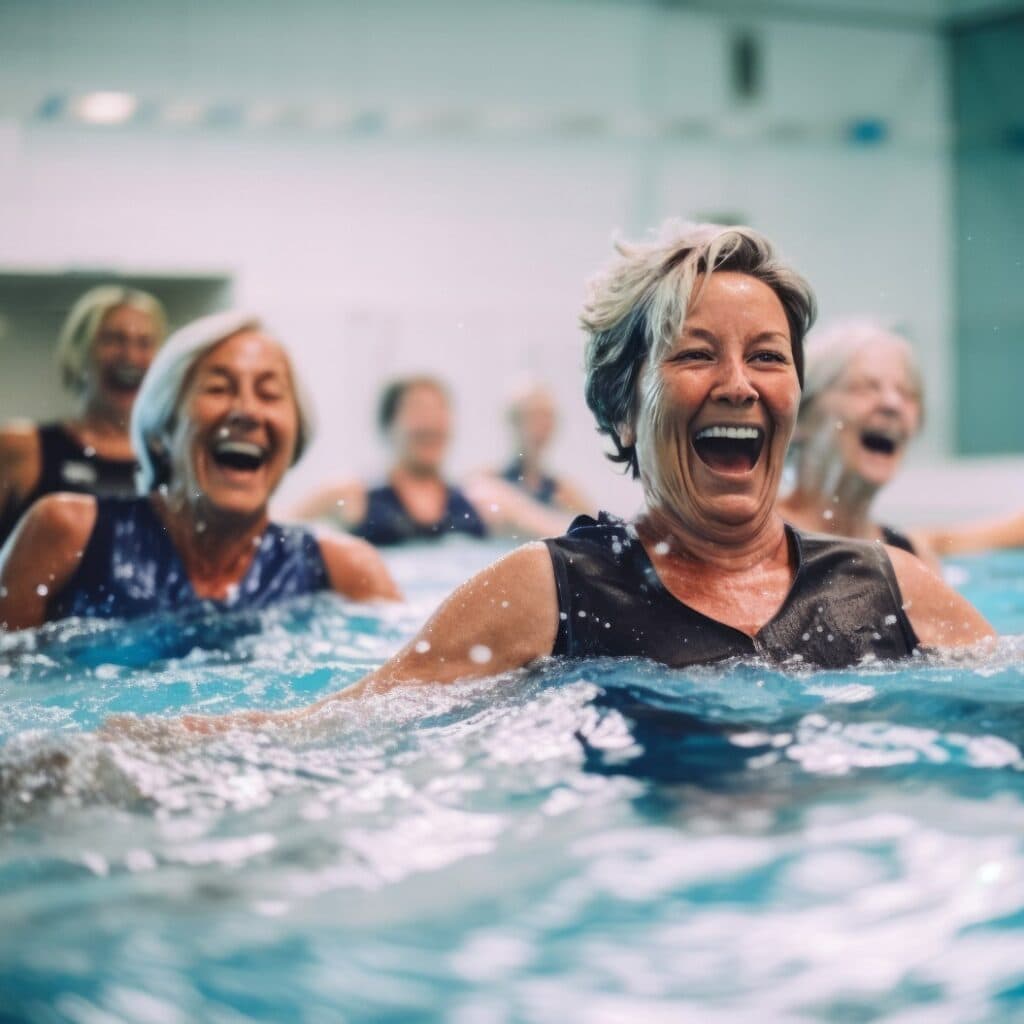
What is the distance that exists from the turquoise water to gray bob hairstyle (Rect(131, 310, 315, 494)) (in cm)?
158

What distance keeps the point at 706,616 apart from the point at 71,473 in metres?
3.03

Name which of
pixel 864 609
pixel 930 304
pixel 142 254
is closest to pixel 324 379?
pixel 142 254

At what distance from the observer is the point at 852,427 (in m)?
4.12

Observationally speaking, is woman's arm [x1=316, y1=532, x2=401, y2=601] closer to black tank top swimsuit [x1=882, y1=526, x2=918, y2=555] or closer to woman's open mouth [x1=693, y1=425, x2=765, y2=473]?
black tank top swimsuit [x1=882, y1=526, x2=918, y2=555]

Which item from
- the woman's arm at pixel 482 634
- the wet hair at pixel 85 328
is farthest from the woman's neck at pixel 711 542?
the wet hair at pixel 85 328

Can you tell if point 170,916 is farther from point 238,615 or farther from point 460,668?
point 238,615

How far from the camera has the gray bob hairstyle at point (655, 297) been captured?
8.19 feet

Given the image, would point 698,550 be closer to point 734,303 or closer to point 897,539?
point 734,303

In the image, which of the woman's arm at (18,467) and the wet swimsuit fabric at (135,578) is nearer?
the wet swimsuit fabric at (135,578)

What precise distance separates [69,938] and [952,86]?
12829 mm

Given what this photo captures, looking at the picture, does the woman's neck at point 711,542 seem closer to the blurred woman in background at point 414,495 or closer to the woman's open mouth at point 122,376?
the woman's open mouth at point 122,376

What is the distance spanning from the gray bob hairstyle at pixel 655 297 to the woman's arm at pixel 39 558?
1.57 m

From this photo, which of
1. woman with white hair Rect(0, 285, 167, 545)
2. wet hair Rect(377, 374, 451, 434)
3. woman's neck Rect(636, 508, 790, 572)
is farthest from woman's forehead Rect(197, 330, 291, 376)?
wet hair Rect(377, 374, 451, 434)

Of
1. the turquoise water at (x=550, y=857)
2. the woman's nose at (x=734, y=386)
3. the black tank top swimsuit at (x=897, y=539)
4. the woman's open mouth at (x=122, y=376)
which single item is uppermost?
the woman's open mouth at (x=122, y=376)
